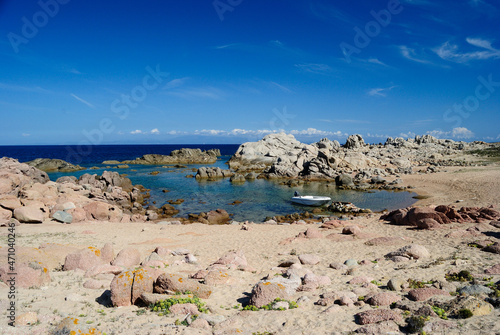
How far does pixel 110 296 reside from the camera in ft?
29.9

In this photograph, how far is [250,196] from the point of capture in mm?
44000

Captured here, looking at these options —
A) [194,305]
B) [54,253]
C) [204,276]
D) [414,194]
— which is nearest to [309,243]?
[204,276]

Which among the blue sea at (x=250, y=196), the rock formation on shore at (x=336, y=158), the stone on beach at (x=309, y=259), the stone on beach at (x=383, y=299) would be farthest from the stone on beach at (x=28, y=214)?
the rock formation on shore at (x=336, y=158)

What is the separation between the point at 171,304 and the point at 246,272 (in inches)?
197

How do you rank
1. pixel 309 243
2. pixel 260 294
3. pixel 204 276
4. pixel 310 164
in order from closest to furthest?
pixel 260 294 → pixel 204 276 → pixel 309 243 → pixel 310 164

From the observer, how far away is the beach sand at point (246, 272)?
7711 millimetres

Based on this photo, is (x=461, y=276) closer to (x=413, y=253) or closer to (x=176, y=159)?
(x=413, y=253)

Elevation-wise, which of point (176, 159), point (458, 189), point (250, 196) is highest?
point (176, 159)

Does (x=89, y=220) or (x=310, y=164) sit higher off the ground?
(x=310, y=164)

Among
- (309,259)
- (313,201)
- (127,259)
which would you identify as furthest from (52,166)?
(309,259)

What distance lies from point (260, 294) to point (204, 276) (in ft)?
12.2

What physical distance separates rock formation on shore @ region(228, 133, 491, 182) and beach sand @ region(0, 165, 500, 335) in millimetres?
37166

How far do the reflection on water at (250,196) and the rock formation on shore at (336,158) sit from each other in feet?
25.5

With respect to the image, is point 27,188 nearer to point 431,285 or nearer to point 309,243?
point 309,243
